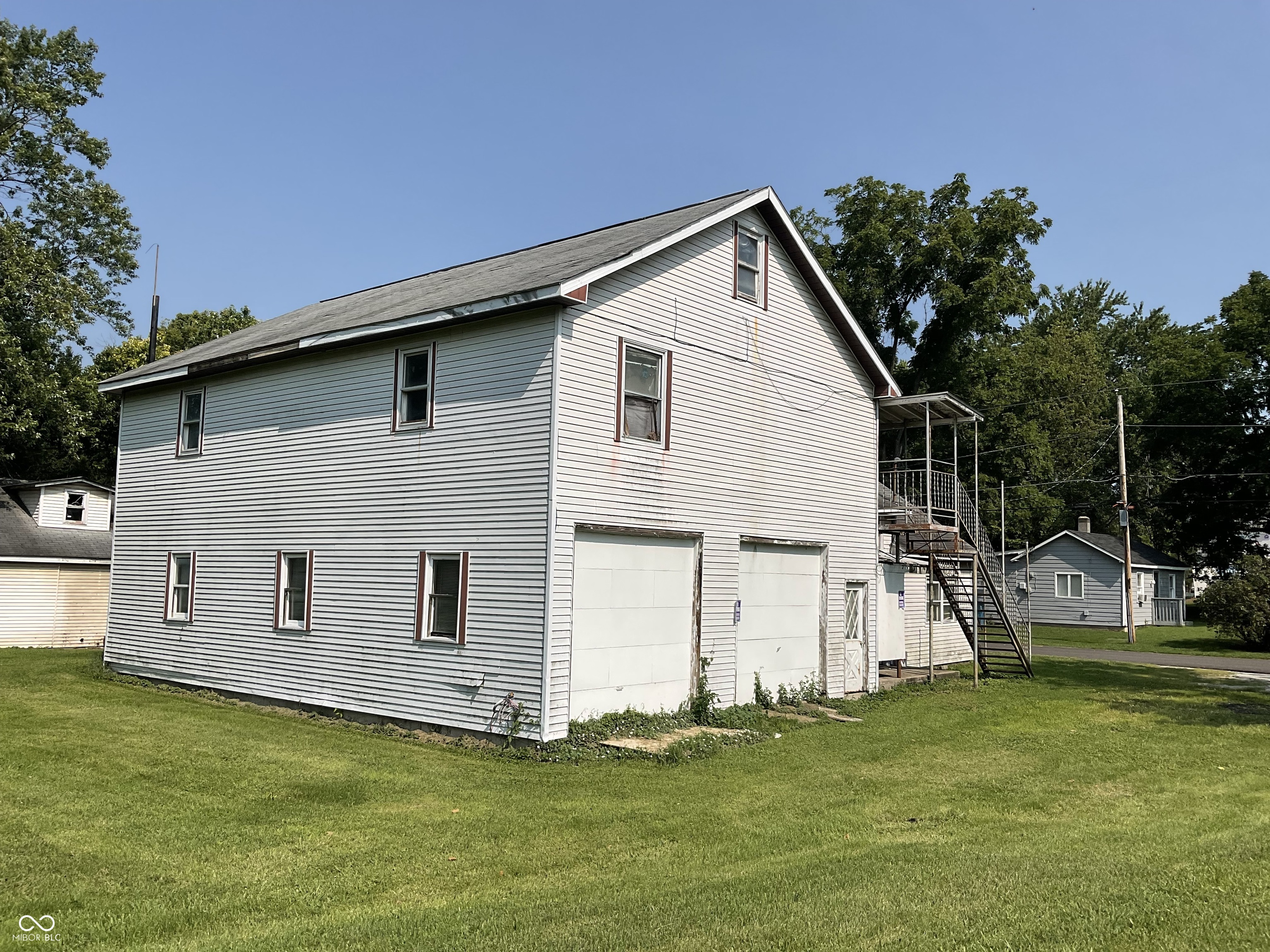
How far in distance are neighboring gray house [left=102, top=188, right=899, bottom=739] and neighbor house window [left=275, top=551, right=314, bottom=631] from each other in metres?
0.04

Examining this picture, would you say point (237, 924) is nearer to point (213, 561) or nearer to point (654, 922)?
point (654, 922)

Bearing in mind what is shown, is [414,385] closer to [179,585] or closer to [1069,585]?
[179,585]

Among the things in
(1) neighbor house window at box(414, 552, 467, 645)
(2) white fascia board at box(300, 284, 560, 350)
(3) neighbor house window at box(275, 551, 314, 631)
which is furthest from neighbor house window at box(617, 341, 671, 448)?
(3) neighbor house window at box(275, 551, 314, 631)

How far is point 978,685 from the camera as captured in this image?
2070 centimetres

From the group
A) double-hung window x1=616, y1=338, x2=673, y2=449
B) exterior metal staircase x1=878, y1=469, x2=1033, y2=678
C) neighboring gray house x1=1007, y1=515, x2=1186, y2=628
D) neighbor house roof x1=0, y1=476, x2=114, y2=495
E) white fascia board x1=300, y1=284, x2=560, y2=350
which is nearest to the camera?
white fascia board x1=300, y1=284, x2=560, y2=350

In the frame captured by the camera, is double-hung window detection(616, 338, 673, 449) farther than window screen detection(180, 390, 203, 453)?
No

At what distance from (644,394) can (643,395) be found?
0.04 feet

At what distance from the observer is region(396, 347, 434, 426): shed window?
14.6 meters

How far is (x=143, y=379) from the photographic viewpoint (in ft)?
63.4

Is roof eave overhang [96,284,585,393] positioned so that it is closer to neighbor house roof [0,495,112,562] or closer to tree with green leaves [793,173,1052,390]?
neighbor house roof [0,495,112,562]

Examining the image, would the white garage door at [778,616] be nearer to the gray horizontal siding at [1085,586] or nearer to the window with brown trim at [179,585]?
the window with brown trim at [179,585]

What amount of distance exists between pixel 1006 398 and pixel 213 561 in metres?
43.3

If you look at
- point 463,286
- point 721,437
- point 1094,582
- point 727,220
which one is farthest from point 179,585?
point 1094,582

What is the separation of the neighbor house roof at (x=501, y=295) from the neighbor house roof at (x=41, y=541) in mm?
9995
